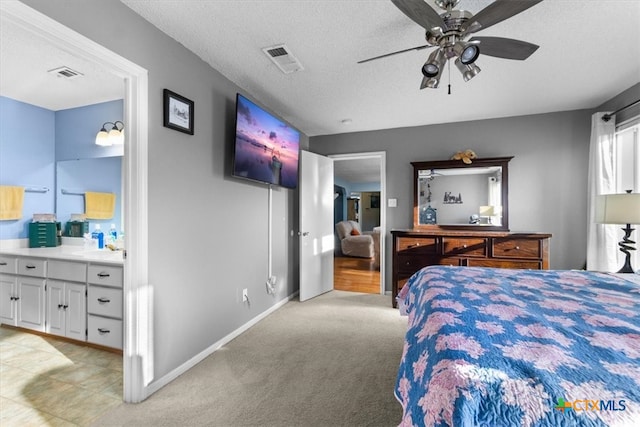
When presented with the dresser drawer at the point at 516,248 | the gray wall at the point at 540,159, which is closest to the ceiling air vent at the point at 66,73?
the gray wall at the point at 540,159

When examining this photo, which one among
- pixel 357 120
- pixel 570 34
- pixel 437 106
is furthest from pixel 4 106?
pixel 570 34

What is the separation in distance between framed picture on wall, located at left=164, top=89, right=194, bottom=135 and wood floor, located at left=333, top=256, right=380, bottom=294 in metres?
3.17

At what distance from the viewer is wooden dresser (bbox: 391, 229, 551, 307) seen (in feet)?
9.65

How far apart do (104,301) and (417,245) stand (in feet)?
10.3

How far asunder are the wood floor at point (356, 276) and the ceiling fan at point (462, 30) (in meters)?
3.24

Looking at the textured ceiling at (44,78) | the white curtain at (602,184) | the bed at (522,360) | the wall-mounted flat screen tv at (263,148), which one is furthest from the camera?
the white curtain at (602,184)

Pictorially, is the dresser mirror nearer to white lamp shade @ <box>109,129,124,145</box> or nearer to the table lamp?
the table lamp

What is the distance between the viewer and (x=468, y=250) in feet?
10.3

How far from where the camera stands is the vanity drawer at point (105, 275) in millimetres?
2178

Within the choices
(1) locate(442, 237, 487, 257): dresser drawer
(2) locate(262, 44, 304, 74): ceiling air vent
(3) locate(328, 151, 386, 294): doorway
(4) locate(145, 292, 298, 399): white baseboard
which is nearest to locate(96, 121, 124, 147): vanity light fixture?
(2) locate(262, 44, 304, 74): ceiling air vent

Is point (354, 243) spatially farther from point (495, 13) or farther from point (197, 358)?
point (495, 13)

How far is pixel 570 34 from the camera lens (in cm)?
189

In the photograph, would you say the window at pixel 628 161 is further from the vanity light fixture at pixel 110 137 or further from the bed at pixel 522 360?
the vanity light fixture at pixel 110 137

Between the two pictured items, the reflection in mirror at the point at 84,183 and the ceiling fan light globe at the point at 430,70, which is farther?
the reflection in mirror at the point at 84,183
